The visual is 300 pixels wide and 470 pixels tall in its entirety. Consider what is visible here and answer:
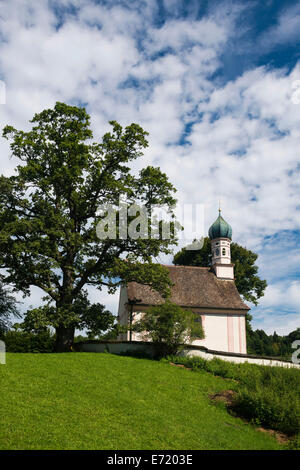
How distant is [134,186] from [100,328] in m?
9.32

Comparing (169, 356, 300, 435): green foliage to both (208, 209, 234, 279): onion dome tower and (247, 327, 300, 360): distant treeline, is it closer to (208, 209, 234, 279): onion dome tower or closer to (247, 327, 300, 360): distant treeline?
(208, 209, 234, 279): onion dome tower

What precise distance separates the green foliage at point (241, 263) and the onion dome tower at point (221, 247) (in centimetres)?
559

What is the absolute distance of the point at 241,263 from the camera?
158ft

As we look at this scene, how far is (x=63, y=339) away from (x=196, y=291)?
605 inches

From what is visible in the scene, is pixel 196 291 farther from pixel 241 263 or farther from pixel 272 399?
pixel 272 399

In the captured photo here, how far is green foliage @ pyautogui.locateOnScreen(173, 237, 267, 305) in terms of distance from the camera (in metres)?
46.5

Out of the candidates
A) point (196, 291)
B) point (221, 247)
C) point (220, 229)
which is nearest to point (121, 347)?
point (196, 291)

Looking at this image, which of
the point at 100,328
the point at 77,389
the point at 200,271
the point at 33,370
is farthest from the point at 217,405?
the point at 200,271

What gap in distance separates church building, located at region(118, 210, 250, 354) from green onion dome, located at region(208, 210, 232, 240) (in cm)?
545

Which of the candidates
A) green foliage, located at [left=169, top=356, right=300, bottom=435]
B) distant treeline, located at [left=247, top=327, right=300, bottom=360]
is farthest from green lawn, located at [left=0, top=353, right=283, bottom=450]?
distant treeline, located at [left=247, top=327, right=300, bottom=360]

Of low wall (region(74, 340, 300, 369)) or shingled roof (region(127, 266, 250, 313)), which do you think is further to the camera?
shingled roof (region(127, 266, 250, 313))

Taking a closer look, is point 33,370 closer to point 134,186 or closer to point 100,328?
point 100,328

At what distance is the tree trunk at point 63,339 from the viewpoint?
2359 centimetres

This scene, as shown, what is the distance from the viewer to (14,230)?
21984 millimetres
